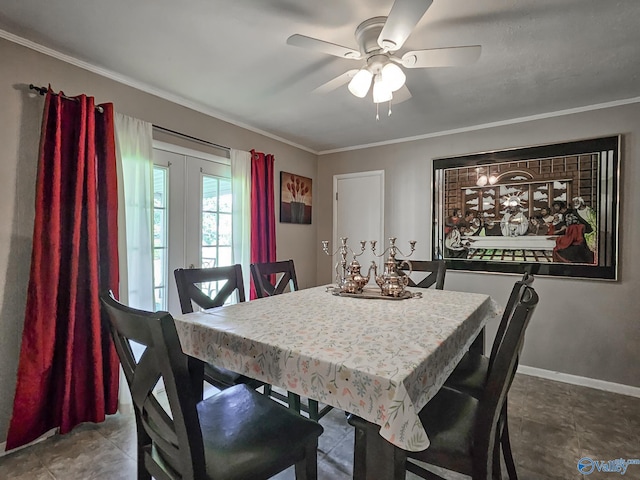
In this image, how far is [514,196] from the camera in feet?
9.98

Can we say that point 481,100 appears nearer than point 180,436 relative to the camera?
No

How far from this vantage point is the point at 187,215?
2.82m

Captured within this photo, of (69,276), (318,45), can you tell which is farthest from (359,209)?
(69,276)

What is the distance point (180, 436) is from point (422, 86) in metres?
2.50

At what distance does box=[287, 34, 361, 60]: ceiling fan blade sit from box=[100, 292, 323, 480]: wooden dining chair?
130 centimetres

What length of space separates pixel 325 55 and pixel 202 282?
1.56 m

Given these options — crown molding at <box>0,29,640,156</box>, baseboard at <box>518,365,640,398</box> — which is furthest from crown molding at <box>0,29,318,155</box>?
baseboard at <box>518,365,640,398</box>

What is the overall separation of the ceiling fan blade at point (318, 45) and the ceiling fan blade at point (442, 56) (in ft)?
0.87

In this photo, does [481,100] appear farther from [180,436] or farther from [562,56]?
[180,436]

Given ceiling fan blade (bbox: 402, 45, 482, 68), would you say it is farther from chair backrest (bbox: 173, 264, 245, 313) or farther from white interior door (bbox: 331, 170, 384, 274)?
white interior door (bbox: 331, 170, 384, 274)

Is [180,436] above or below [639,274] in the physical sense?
below

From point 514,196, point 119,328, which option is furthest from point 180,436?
point 514,196

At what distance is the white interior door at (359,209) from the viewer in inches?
152

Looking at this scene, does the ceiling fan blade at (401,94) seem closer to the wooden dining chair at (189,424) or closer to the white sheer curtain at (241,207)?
the white sheer curtain at (241,207)
